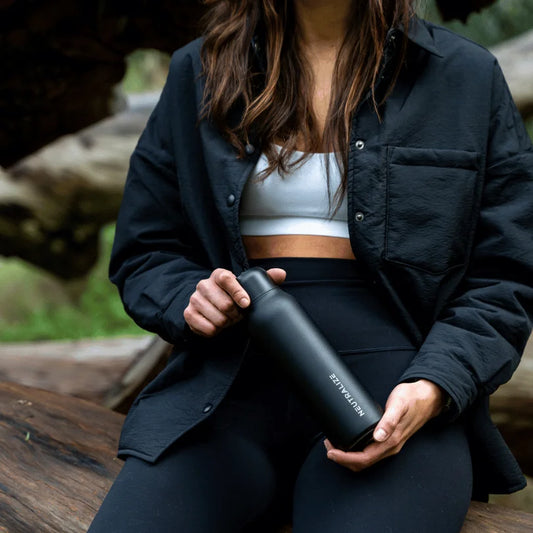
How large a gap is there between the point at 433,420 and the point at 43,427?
913 mm

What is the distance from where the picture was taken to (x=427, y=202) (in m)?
1.33

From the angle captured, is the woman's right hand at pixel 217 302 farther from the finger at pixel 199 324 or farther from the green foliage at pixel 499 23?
the green foliage at pixel 499 23

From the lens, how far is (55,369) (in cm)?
306

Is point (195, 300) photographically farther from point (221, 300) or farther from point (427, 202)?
point (427, 202)

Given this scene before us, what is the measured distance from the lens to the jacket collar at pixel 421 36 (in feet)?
4.41

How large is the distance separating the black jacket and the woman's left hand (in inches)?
4.1

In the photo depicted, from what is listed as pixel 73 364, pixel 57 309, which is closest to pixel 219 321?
pixel 73 364

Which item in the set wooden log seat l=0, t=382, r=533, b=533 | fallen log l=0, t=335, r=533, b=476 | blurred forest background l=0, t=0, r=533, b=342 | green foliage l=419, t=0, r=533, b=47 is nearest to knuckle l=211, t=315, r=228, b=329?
wooden log seat l=0, t=382, r=533, b=533

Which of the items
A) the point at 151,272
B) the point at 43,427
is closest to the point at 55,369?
the point at 43,427

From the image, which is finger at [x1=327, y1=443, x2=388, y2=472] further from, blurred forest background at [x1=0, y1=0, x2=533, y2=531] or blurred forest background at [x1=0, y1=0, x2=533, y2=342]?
blurred forest background at [x1=0, y1=0, x2=533, y2=342]

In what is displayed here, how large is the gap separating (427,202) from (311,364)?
0.38 metres

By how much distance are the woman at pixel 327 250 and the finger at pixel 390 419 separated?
6 cm

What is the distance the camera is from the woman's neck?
1.43 meters

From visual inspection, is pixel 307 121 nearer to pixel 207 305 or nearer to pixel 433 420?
pixel 207 305
